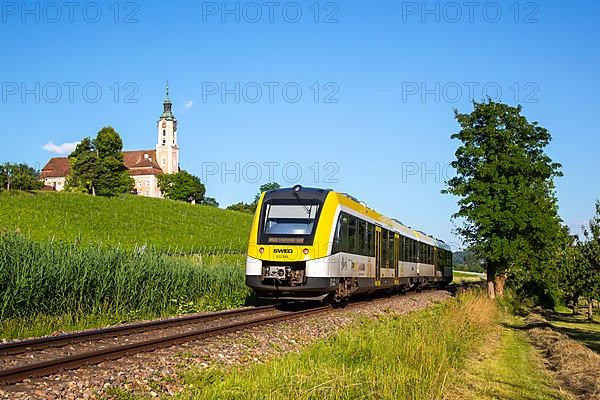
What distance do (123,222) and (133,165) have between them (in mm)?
102898

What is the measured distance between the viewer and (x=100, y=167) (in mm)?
85438

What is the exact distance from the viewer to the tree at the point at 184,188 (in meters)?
128

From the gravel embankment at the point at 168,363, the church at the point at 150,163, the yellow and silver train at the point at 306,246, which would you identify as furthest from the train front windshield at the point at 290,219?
the church at the point at 150,163

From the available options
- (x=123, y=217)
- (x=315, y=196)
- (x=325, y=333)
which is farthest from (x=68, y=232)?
(x=325, y=333)

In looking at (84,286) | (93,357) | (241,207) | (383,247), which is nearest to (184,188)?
(241,207)

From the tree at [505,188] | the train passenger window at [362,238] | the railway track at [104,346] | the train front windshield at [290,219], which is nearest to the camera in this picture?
the railway track at [104,346]

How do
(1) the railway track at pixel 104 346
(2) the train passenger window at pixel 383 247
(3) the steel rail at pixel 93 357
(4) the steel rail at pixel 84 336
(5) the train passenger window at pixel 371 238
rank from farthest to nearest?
(2) the train passenger window at pixel 383 247 < (5) the train passenger window at pixel 371 238 < (4) the steel rail at pixel 84 336 < (1) the railway track at pixel 104 346 < (3) the steel rail at pixel 93 357

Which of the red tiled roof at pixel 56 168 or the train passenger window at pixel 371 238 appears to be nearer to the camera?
the train passenger window at pixel 371 238

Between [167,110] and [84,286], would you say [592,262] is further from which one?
[167,110]

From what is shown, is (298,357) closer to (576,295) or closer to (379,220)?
(379,220)

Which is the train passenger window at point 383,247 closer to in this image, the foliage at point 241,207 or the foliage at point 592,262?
the foliage at point 592,262

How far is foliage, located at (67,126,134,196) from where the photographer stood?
85312mm

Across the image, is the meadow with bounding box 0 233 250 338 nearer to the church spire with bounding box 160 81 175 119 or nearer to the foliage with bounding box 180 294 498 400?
the foliage with bounding box 180 294 498 400

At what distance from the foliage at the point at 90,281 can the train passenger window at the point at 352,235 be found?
459 cm
